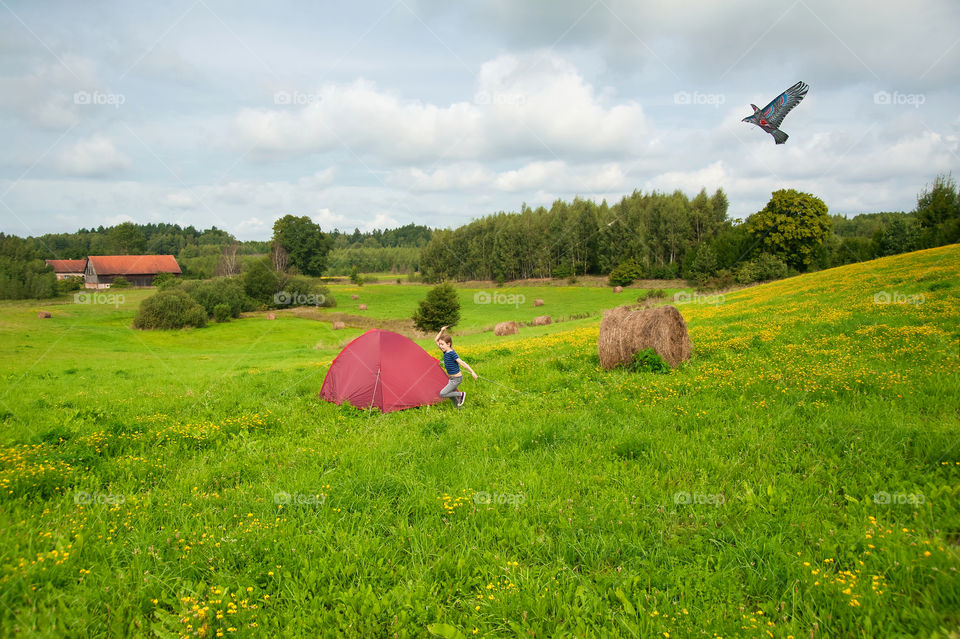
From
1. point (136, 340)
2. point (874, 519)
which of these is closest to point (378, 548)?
point (874, 519)

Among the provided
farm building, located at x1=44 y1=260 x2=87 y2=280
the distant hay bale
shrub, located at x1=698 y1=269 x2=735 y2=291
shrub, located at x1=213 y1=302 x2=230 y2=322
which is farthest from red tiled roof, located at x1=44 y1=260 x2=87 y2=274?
shrub, located at x1=698 y1=269 x2=735 y2=291

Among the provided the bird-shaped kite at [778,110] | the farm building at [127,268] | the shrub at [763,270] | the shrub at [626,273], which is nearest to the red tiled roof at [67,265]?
the farm building at [127,268]

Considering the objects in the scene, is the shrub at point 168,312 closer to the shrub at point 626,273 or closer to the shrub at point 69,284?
the shrub at point 69,284

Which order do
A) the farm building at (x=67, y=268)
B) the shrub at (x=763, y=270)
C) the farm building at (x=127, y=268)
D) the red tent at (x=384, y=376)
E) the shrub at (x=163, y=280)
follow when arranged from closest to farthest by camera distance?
the red tent at (x=384, y=376) → the farm building at (x=67, y=268) → the shrub at (x=163, y=280) → the farm building at (x=127, y=268) → the shrub at (x=763, y=270)

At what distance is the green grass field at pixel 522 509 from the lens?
3742 millimetres

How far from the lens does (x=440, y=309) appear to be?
4506 cm

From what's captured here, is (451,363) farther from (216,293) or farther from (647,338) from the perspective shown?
(216,293)

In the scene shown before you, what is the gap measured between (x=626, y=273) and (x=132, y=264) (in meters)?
73.3

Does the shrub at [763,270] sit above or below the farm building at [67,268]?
below

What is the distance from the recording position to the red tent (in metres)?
10.5

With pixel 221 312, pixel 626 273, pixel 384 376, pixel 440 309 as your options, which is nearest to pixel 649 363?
pixel 384 376

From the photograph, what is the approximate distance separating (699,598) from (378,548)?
319 cm

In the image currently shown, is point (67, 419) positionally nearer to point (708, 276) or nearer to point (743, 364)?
point (743, 364)

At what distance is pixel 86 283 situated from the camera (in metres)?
48.3
